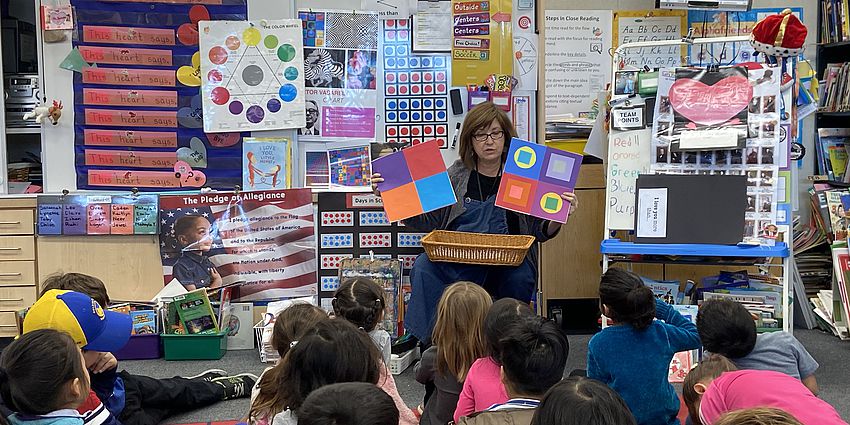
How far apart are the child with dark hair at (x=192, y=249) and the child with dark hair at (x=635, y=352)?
8.58ft

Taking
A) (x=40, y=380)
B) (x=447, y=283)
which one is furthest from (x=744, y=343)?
(x=40, y=380)

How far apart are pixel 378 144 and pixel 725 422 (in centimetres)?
364

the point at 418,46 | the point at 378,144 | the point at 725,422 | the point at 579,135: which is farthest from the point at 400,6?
the point at 725,422

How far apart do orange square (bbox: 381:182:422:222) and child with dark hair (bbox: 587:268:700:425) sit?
141 centimetres

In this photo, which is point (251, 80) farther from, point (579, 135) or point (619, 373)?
point (619, 373)

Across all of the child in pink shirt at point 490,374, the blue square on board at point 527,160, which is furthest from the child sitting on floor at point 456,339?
the blue square on board at point 527,160

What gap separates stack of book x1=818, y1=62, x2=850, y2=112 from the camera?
5098mm

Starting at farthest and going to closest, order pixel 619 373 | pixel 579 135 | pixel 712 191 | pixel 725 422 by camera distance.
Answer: pixel 579 135
pixel 712 191
pixel 619 373
pixel 725 422

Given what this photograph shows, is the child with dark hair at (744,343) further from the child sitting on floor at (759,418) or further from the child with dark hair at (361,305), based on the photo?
the child sitting on floor at (759,418)

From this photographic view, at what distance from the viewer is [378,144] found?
484 centimetres

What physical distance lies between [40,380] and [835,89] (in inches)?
184

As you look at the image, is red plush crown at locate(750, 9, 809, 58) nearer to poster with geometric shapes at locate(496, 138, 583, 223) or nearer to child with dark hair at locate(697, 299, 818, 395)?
poster with geometric shapes at locate(496, 138, 583, 223)

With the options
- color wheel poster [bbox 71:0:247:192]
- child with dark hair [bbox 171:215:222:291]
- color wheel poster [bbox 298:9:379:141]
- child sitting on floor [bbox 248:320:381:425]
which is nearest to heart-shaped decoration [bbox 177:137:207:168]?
color wheel poster [bbox 71:0:247:192]

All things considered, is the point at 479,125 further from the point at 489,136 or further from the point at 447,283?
the point at 447,283
